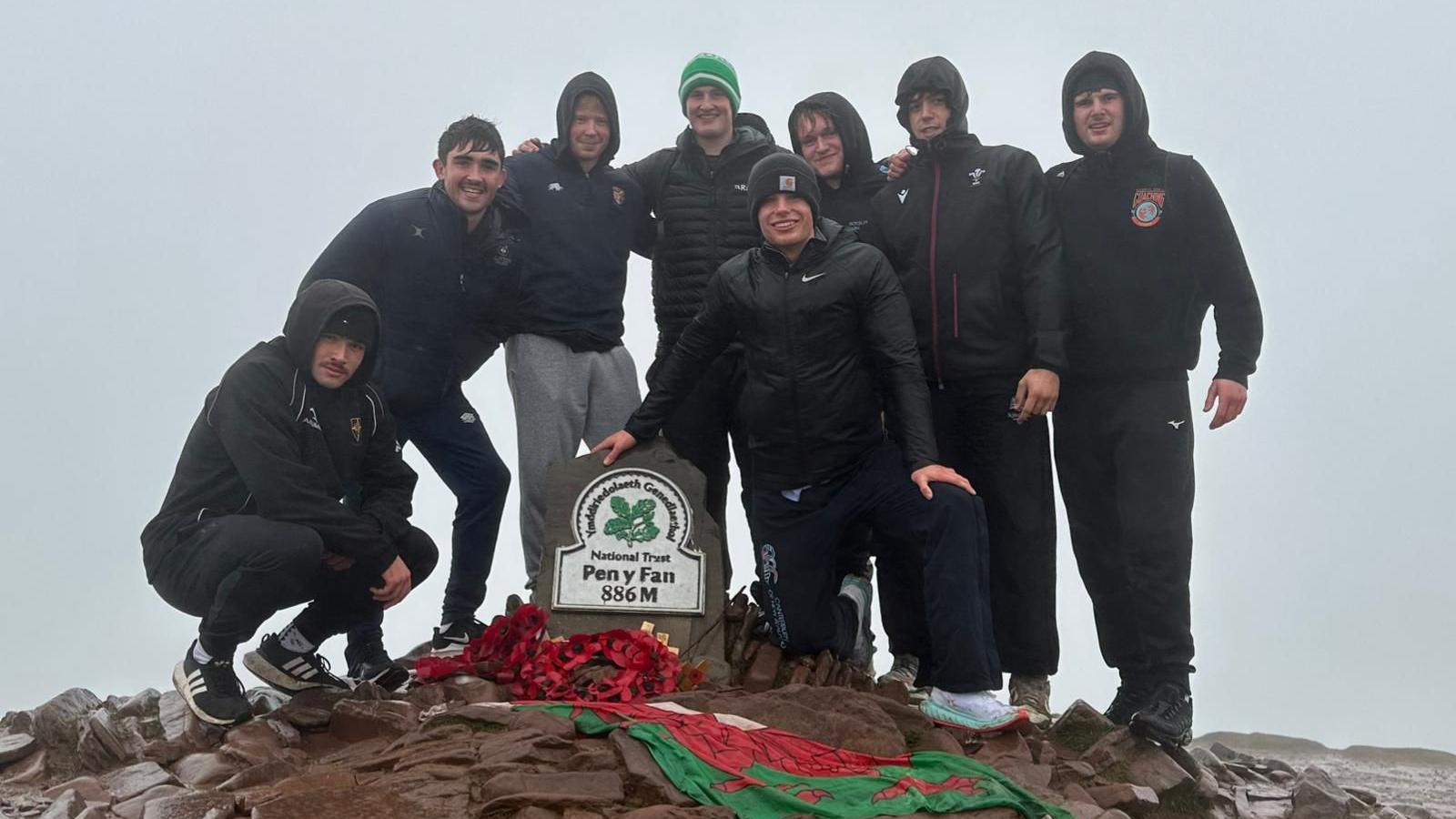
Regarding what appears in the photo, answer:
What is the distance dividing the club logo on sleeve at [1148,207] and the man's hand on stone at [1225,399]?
868 mm

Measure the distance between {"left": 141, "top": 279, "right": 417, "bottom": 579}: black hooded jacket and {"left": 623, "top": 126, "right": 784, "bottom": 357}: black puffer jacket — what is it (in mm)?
1848

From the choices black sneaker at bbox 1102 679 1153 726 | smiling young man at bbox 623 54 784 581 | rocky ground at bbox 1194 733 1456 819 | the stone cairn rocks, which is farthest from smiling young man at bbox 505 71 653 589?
rocky ground at bbox 1194 733 1456 819

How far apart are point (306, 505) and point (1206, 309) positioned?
458 cm

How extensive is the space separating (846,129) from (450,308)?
2.49 m

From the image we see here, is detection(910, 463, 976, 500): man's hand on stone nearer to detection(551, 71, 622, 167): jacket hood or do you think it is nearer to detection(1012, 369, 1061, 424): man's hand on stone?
detection(1012, 369, 1061, 424): man's hand on stone

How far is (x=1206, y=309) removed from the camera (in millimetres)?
6398

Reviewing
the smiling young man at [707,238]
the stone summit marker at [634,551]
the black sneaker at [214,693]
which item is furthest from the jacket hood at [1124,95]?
the black sneaker at [214,693]

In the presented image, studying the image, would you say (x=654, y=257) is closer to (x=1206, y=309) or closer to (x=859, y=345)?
(x=859, y=345)

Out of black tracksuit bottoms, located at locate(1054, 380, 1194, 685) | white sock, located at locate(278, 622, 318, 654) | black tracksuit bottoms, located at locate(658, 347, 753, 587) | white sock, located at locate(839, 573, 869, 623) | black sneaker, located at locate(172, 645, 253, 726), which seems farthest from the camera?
black tracksuit bottoms, located at locate(658, 347, 753, 587)

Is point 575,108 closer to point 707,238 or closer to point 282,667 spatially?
point 707,238

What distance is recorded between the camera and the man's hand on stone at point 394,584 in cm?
620

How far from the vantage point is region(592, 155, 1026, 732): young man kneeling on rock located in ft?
20.3

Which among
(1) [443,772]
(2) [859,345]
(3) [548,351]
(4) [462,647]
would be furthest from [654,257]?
(1) [443,772]

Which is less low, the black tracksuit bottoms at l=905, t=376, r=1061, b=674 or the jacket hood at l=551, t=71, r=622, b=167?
the jacket hood at l=551, t=71, r=622, b=167
